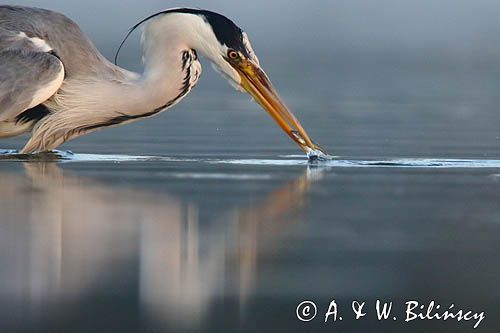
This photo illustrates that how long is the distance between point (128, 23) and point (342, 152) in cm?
2243

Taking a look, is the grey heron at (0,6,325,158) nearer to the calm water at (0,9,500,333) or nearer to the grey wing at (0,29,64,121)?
the grey wing at (0,29,64,121)

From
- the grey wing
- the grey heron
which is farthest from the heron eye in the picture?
the grey wing

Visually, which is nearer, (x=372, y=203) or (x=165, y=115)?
(x=372, y=203)

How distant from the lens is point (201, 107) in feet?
47.0

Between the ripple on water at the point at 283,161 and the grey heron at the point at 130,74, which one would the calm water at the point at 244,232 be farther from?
the grey heron at the point at 130,74

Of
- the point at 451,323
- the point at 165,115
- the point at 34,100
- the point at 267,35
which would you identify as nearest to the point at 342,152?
the point at 34,100

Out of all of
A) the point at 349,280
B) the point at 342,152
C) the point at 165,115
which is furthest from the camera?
the point at 165,115

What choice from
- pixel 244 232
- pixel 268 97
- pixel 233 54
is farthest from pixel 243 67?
pixel 244 232

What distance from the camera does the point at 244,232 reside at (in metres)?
5.84

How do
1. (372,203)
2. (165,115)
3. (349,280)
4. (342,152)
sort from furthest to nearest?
(165,115)
(342,152)
(372,203)
(349,280)

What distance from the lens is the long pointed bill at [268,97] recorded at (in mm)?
8750

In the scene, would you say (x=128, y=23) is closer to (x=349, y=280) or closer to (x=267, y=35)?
(x=267, y=35)

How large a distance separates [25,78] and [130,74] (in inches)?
32.4

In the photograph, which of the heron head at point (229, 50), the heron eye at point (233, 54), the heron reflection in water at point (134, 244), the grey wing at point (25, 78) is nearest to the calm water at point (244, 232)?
the heron reflection in water at point (134, 244)
